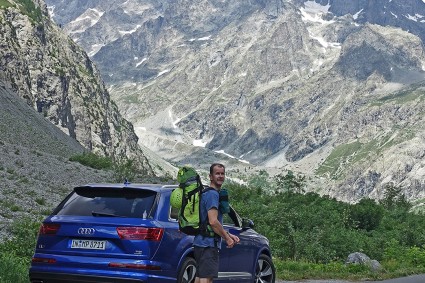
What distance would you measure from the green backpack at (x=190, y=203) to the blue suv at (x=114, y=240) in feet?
2.19

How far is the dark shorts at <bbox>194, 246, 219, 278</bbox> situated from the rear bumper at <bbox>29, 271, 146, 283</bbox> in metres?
1.06

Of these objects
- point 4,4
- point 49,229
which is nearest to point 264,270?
point 49,229

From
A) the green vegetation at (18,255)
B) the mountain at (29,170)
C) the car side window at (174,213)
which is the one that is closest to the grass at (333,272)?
the green vegetation at (18,255)

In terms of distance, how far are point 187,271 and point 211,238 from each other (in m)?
1.57

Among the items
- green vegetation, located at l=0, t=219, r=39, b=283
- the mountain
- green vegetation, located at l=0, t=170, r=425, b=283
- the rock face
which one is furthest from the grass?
the rock face

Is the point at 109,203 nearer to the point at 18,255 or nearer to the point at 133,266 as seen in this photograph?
the point at 133,266

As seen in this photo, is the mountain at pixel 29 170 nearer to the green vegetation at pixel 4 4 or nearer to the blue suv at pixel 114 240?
the blue suv at pixel 114 240

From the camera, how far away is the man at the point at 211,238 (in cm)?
953

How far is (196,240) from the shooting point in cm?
978

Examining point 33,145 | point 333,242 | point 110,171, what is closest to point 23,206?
A: point 333,242

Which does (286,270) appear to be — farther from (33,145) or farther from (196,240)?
(33,145)

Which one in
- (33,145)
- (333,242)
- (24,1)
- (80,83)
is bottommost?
(333,242)

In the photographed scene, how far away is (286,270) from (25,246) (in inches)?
350

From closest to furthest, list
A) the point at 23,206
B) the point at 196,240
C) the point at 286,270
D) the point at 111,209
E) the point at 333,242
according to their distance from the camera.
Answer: the point at 196,240, the point at 111,209, the point at 286,270, the point at 23,206, the point at 333,242
